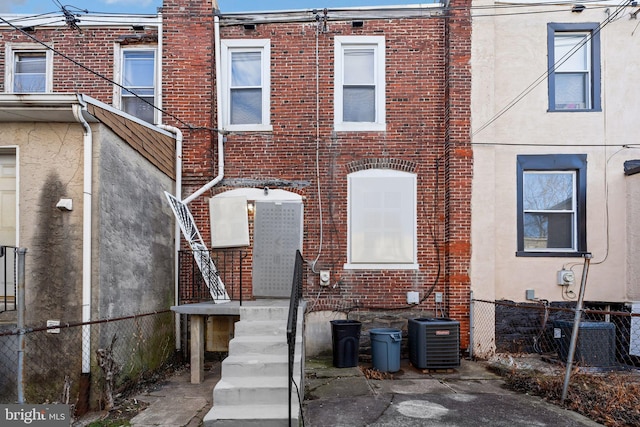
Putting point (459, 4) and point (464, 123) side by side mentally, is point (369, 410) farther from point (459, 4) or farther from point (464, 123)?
point (459, 4)

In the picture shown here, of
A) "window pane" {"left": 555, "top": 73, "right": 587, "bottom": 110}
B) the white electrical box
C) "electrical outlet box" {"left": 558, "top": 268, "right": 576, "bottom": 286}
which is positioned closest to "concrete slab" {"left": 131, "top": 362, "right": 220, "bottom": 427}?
the white electrical box

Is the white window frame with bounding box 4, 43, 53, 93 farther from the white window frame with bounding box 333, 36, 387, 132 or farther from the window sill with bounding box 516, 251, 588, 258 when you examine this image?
the window sill with bounding box 516, 251, 588, 258

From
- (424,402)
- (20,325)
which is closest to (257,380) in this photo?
(424,402)

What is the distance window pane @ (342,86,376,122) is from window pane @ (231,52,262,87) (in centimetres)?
173

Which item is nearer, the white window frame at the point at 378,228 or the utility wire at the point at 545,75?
the white window frame at the point at 378,228

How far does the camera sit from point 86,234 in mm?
5355

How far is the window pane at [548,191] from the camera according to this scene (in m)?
8.02

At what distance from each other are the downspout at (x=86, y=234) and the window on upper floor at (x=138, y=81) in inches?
116

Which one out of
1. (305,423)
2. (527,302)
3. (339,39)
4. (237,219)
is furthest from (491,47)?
(305,423)

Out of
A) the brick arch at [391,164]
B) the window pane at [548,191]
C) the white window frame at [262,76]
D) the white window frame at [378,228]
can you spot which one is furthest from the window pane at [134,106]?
the window pane at [548,191]

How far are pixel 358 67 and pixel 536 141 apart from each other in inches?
141

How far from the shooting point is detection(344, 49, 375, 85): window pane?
26.8ft

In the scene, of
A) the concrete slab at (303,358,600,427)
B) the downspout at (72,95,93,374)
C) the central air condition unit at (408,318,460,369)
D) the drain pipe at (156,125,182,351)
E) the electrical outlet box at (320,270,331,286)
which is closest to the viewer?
the concrete slab at (303,358,600,427)

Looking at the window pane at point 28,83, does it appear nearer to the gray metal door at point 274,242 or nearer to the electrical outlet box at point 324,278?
the gray metal door at point 274,242
